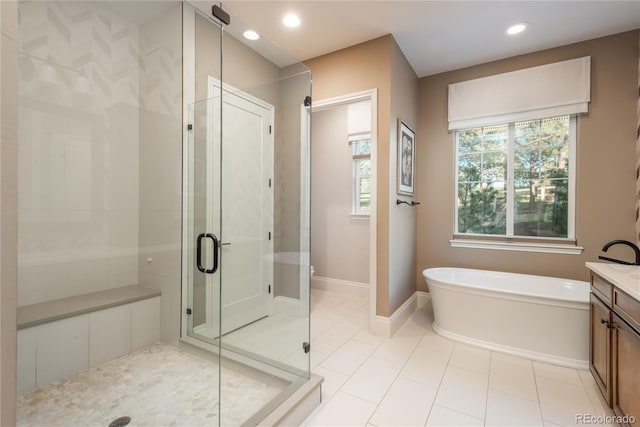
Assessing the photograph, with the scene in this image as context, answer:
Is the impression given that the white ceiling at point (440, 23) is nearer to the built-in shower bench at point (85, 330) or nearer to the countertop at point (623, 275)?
the countertop at point (623, 275)

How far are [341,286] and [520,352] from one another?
2.26 meters

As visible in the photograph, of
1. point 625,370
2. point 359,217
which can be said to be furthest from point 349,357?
point 359,217

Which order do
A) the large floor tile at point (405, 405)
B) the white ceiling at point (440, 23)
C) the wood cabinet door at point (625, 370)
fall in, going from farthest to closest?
1. the white ceiling at point (440, 23)
2. the large floor tile at point (405, 405)
3. the wood cabinet door at point (625, 370)

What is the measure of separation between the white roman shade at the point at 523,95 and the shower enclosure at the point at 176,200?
2.13 metres

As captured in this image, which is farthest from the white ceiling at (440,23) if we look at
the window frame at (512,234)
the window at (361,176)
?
the window at (361,176)

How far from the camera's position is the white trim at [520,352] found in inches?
85.6

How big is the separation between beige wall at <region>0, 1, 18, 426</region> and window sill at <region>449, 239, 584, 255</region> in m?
3.63

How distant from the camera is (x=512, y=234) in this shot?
3.22 metres

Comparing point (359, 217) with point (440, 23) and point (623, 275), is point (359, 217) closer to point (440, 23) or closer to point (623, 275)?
point (440, 23)

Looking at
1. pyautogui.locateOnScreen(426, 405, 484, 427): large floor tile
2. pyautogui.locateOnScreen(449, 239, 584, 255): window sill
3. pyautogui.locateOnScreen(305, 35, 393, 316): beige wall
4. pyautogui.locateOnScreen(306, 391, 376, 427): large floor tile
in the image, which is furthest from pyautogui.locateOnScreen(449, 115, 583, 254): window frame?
pyautogui.locateOnScreen(306, 391, 376, 427): large floor tile

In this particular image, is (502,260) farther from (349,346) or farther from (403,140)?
(349,346)

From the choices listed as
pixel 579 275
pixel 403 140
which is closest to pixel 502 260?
pixel 579 275

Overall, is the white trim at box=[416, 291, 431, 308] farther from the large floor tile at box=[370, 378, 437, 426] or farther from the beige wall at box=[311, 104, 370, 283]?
the large floor tile at box=[370, 378, 437, 426]

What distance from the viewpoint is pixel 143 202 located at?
2244mm
